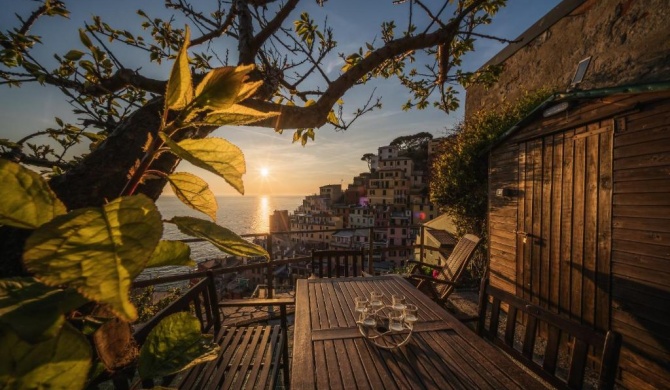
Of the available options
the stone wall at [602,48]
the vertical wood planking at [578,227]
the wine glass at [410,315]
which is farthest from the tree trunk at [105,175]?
the stone wall at [602,48]

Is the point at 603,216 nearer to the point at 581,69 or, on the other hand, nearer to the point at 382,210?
the point at 581,69

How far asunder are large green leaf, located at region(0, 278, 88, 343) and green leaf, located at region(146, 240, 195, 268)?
0.14 m

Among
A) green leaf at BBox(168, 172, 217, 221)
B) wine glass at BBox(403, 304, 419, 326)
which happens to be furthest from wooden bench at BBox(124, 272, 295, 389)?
green leaf at BBox(168, 172, 217, 221)

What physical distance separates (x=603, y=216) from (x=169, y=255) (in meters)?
4.63

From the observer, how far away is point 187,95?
41cm

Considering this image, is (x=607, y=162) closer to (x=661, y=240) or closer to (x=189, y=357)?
(x=661, y=240)

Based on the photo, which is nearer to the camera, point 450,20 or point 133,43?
point 133,43

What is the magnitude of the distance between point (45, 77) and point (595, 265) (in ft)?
17.5

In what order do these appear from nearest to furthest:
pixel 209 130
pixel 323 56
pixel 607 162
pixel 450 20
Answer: pixel 209 130, pixel 323 56, pixel 450 20, pixel 607 162

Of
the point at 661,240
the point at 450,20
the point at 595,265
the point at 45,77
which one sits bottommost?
the point at 595,265

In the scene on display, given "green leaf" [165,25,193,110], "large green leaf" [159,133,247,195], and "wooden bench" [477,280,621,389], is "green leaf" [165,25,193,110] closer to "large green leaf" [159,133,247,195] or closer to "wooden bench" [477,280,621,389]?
"large green leaf" [159,133,247,195]

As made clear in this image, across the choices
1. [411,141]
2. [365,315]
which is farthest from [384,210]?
[365,315]

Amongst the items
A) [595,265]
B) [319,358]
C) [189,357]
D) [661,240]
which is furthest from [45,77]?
[595,265]

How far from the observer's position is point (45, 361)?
0.90 feet
